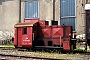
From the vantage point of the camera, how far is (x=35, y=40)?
17.7m

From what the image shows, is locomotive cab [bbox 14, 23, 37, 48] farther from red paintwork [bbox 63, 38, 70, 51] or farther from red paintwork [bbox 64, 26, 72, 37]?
red paintwork [bbox 63, 38, 70, 51]

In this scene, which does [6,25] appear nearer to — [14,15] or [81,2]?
[14,15]

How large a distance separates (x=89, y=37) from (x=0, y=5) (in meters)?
16.9

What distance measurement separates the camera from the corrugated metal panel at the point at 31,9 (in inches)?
1078

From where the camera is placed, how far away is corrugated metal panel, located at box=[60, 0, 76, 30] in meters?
24.6

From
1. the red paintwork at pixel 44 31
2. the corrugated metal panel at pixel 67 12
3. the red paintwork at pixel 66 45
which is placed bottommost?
the red paintwork at pixel 66 45

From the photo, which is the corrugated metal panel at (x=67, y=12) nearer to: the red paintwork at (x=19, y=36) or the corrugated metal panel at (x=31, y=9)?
the corrugated metal panel at (x=31, y=9)

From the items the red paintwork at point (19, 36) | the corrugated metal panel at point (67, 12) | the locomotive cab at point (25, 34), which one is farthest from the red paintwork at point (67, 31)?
the corrugated metal panel at point (67, 12)

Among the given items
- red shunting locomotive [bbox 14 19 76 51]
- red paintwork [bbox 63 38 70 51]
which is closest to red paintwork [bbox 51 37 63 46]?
red shunting locomotive [bbox 14 19 76 51]

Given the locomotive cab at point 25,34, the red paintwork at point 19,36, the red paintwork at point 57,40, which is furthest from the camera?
the red paintwork at point 19,36

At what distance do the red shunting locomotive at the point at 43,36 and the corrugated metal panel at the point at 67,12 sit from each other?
6.83 metres

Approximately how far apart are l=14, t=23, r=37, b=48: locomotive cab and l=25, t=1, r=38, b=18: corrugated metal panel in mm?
9312

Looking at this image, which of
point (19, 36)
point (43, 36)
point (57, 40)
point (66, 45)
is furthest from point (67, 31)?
point (19, 36)

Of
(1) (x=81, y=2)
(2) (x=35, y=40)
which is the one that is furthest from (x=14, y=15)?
(2) (x=35, y=40)
